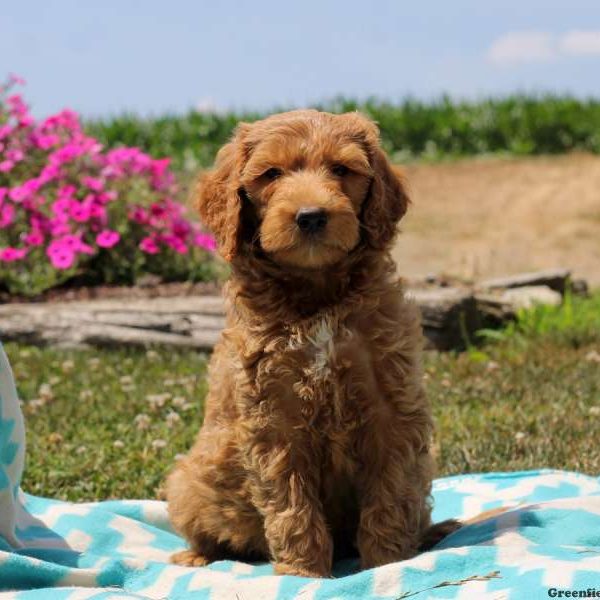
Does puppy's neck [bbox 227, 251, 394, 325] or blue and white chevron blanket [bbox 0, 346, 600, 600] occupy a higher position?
puppy's neck [bbox 227, 251, 394, 325]

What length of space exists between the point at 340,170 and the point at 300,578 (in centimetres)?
143

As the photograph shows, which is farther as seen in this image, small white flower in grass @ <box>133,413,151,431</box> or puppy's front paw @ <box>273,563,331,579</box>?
small white flower in grass @ <box>133,413,151,431</box>

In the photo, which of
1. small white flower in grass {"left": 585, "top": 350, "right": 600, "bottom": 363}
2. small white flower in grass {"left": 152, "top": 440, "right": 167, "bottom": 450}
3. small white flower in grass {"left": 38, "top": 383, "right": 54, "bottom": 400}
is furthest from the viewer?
small white flower in grass {"left": 585, "top": 350, "right": 600, "bottom": 363}

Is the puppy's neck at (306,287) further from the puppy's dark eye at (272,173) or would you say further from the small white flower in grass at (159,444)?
the small white flower in grass at (159,444)

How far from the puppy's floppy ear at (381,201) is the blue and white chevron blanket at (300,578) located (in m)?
1.14

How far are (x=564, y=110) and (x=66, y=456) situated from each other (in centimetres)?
1815

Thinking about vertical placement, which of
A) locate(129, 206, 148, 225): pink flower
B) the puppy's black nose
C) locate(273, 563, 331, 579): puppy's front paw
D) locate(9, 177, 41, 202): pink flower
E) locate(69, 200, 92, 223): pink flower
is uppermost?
the puppy's black nose

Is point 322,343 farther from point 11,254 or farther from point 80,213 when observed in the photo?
point 11,254

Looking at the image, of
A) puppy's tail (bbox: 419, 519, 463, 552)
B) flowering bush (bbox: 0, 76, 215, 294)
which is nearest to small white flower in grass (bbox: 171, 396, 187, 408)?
puppy's tail (bbox: 419, 519, 463, 552)

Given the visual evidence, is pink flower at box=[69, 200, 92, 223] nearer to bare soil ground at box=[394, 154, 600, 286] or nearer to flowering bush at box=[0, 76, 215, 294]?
flowering bush at box=[0, 76, 215, 294]

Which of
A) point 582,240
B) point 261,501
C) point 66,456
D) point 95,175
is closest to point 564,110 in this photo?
point 582,240

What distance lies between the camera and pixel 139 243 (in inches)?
448

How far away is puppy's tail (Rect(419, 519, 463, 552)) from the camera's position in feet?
14.2

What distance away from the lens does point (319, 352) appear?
387 cm
